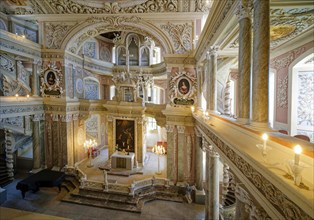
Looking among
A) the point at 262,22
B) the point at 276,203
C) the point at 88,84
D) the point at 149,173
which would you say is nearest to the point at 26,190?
the point at 149,173

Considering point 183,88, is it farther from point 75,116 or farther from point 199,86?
point 75,116

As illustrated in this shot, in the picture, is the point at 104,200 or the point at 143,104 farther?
the point at 143,104

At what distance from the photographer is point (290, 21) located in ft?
14.7

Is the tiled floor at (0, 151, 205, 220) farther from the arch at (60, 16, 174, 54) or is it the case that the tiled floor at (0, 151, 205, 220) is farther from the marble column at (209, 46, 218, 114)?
the arch at (60, 16, 174, 54)

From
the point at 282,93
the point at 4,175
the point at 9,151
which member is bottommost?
the point at 4,175

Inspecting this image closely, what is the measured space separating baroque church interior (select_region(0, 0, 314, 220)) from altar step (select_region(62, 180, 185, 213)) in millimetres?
48

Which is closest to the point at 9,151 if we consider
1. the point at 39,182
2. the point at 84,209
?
the point at 39,182

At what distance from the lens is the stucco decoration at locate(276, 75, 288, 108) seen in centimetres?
667

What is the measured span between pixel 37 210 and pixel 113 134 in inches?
205

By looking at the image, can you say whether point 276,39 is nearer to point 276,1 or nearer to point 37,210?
point 276,1

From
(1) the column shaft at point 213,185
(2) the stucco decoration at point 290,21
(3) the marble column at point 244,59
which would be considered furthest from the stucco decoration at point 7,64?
(2) the stucco decoration at point 290,21

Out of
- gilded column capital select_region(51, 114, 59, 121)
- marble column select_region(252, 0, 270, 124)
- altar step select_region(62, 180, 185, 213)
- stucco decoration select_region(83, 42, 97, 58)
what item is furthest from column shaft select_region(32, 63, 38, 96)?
marble column select_region(252, 0, 270, 124)

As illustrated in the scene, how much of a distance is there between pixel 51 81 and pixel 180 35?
7773 millimetres

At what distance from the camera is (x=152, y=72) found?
13.2 metres
